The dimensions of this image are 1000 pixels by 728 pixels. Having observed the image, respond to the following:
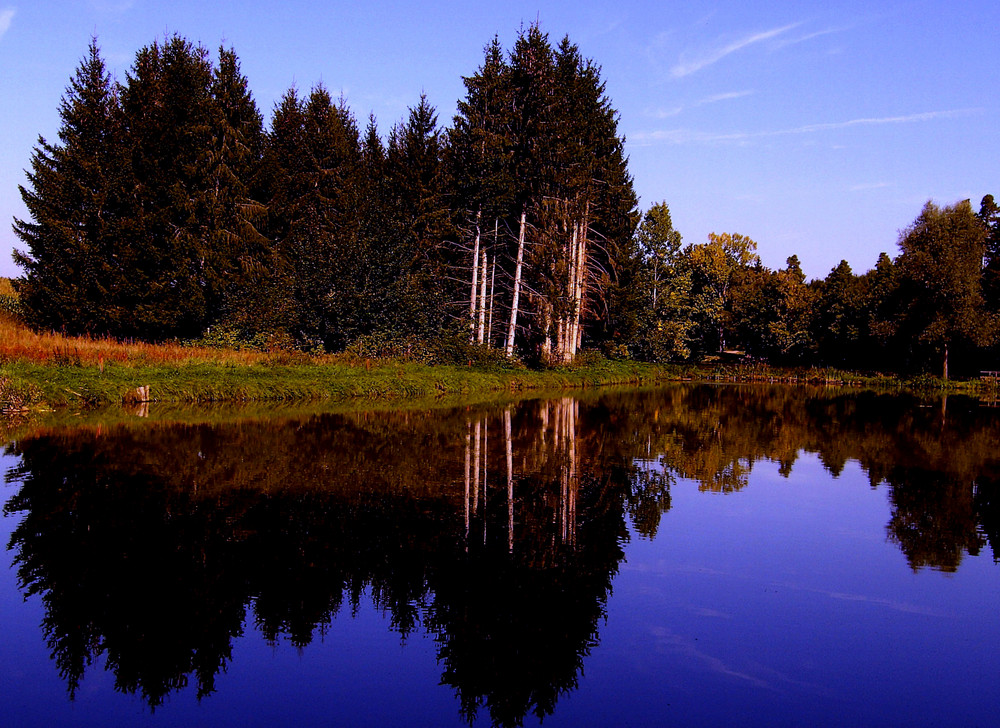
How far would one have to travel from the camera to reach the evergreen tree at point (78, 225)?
1469 inches

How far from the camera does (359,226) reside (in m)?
40.6

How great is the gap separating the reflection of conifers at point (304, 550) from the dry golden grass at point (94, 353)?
10.9 meters

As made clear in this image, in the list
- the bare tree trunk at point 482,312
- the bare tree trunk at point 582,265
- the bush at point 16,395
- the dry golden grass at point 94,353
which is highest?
the bare tree trunk at point 582,265

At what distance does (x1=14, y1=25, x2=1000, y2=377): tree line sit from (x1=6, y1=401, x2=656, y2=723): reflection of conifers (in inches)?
848

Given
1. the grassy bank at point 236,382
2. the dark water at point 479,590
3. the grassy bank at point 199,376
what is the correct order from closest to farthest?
the dark water at point 479,590 → the grassy bank at point 236,382 → the grassy bank at point 199,376

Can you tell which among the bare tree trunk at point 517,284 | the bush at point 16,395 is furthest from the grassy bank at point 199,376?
the bare tree trunk at point 517,284

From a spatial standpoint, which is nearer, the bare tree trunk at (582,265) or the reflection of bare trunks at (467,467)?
the reflection of bare trunks at (467,467)

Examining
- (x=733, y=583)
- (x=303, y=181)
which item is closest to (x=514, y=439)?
(x=733, y=583)

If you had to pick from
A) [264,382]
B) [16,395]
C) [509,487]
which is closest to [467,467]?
[509,487]

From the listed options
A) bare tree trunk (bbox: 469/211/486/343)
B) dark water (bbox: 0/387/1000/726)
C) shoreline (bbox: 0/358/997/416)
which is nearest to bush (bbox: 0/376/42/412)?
shoreline (bbox: 0/358/997/416)

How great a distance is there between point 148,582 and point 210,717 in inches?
138

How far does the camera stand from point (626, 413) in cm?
3322

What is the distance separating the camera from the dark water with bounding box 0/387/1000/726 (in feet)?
23.0

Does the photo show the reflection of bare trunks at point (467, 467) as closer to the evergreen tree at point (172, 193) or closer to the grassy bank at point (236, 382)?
the grassy bank at point (236, 382)
